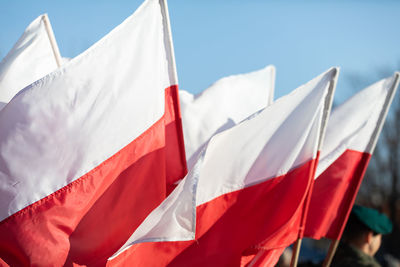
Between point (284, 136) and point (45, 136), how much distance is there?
1551mm

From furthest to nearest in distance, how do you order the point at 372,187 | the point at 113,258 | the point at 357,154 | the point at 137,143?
the point at 372,187 → the point at 357,154 → the point at 137,143 → the point at 113,258

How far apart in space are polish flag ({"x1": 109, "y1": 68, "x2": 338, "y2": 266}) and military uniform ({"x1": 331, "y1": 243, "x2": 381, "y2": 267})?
851 millimetres

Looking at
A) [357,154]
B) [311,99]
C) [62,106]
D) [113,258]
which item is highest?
[62,106]

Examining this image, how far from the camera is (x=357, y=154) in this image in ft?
14.2

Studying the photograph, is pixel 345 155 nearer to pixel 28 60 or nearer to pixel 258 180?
pixel 258 180

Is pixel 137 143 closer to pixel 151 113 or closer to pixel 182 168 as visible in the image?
pixel 151 113

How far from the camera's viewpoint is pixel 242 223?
333cm

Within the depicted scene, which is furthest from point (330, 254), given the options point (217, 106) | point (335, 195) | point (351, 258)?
point (217, 106)

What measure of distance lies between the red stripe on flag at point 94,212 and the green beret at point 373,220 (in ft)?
6.08

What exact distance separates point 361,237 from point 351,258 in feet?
0.70

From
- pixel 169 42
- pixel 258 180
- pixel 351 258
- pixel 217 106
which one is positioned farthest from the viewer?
pixel 217 106

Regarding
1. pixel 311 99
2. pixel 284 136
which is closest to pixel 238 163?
pixel 284 136

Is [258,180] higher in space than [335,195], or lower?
higher

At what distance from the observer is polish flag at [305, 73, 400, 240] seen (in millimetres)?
4184
